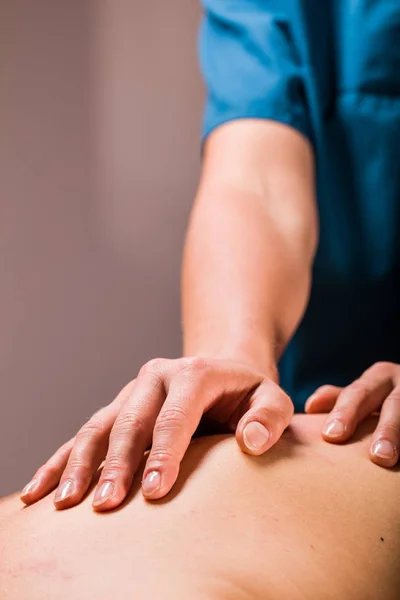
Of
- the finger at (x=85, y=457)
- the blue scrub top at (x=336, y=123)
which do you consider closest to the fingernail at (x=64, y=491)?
the finger at (x=85, y=457)

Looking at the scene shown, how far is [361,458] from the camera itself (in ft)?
1.85

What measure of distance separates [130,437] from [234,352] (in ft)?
0.72

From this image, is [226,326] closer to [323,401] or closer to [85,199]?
[323,401]

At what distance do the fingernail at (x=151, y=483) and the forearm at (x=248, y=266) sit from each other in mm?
235

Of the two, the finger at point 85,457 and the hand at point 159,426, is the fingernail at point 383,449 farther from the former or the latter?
the finger at point 85,457

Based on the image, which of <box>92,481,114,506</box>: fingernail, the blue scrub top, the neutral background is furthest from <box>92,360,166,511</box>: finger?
the neutral background

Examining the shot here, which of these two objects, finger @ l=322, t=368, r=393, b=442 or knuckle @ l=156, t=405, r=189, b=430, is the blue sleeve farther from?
knuckle @ l=156, t=405, r=189, b=430

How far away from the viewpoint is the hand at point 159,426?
1.62 ft

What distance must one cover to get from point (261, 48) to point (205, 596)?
2.81 feet

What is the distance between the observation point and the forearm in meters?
0.77

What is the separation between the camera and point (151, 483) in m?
0.48

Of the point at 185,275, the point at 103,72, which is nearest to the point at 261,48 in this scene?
the point at 185,275

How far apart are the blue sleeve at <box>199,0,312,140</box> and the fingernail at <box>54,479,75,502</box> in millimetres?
660

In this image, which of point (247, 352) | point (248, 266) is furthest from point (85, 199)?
point (247, 352)
